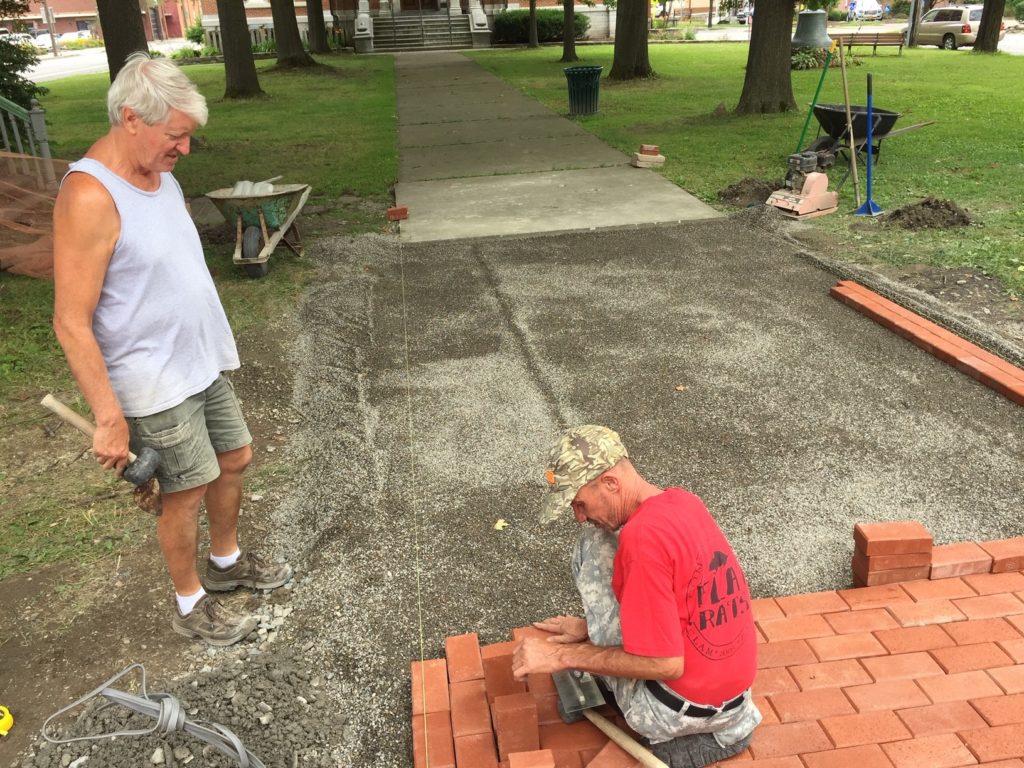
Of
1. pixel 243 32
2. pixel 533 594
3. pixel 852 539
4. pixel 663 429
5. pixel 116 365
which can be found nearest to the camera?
pixel 116 365

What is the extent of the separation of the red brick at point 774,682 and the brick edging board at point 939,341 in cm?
306

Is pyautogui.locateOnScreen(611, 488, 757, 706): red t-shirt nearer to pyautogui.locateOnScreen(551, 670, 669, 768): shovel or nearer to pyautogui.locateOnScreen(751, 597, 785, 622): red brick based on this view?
pyautogui.locateOnScreen(551, 670, 669, 768): shovel

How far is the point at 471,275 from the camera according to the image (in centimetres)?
747

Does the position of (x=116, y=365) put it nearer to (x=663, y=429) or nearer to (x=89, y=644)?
(x=89, y=644)

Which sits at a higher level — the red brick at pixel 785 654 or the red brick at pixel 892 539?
the red brick at pixel 892 539

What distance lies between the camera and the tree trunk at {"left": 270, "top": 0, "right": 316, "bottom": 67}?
26797 millimetres

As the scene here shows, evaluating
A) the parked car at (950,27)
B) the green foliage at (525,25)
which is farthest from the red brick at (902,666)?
the green foliage at (525,25)

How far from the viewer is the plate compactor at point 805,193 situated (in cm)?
860

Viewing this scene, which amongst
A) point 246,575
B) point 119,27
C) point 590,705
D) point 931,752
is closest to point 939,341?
point 931,752

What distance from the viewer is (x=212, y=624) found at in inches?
126

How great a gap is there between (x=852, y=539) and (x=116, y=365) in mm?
3272

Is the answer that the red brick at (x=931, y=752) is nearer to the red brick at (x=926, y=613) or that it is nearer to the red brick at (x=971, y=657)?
the red brick at (x=971, y=657)

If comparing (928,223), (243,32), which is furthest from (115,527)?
(243,32)

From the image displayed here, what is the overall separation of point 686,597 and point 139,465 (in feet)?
6.15
